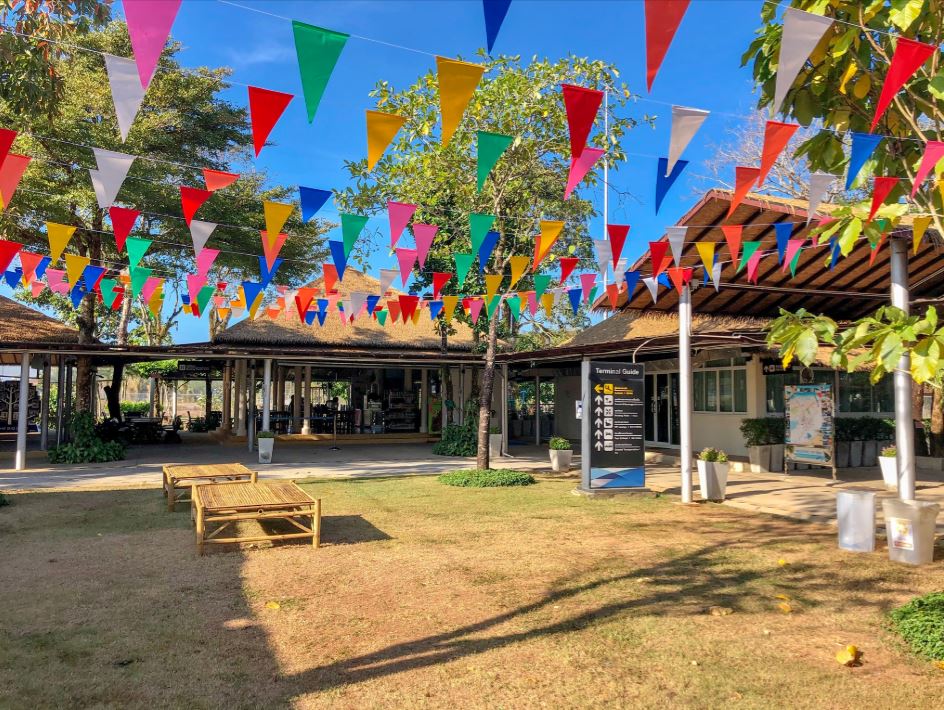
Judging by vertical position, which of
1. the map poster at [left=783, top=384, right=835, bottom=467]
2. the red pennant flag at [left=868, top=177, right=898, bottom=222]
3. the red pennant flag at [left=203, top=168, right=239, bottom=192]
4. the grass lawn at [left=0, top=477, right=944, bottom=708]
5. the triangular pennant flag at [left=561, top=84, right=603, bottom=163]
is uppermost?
the triangular pennant flag at [left=561, top=84, right=603, bottom=163]

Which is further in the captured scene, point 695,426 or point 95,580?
point 695,426

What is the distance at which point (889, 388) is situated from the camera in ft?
48.7

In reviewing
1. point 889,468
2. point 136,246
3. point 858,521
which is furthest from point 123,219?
point 889,468

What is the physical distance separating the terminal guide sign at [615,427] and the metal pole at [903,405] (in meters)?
3.43

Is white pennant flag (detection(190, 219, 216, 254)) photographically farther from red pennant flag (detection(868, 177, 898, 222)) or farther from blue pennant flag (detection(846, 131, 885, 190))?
red pennant flag (detection(868, 177, 898, 222))

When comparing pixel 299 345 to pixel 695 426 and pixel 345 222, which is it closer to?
pixel 695 426

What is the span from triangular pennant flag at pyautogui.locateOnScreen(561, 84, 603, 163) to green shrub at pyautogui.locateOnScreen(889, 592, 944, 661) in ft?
12.7

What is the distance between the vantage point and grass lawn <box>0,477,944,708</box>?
3402mm

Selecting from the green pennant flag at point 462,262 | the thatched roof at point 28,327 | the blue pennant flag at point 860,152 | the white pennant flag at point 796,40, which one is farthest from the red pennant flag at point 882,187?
the thatched roof at point 28,327

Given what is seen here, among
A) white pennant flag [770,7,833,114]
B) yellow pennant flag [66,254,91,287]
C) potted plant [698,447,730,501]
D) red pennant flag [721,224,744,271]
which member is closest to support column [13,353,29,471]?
yellow pennant flag [66,254,91,287]

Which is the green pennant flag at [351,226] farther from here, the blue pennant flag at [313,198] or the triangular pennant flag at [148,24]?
the triangular pennant flag at [148,24]

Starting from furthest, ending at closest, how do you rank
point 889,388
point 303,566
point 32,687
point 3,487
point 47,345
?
point 889,388, point 47,345, point 3,487, point 303,566, point 32,687

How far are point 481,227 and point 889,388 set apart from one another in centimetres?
1221

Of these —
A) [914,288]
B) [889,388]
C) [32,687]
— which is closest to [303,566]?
[32,687]
